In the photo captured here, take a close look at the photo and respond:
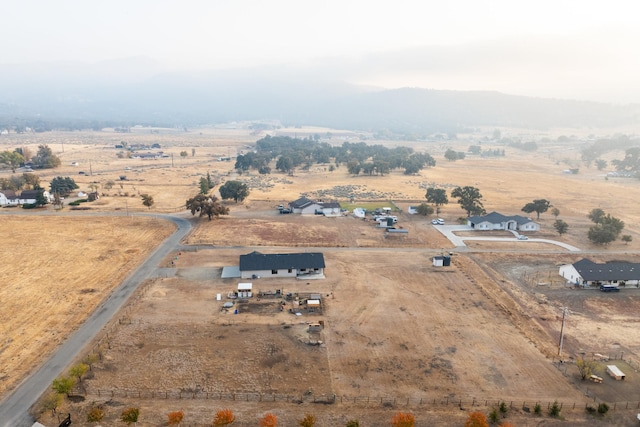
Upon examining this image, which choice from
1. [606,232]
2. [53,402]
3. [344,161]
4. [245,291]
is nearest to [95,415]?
[53,402]

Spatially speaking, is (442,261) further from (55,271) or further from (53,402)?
(55,271)

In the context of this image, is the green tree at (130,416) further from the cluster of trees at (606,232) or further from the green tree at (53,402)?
the cluster of trees at (606,232)

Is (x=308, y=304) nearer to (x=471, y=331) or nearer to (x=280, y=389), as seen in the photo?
(x=280, y=389)

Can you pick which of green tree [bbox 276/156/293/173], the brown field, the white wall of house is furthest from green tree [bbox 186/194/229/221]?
green tree [bbox 276/156/293/173]

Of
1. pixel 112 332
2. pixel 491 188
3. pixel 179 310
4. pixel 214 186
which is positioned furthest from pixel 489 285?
pixel 214 186

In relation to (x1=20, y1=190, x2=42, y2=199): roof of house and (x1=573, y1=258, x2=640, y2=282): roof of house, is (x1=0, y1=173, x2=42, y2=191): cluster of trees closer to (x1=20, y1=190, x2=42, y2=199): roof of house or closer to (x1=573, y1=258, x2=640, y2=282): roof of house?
(x1=20, y1=190, x2=42, y2=199): roof of house

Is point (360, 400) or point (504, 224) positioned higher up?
point (504, 224)
